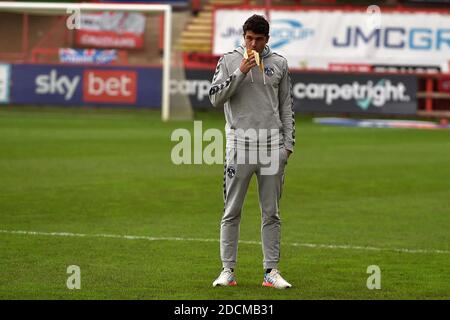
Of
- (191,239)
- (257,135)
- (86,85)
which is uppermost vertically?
(86,85)

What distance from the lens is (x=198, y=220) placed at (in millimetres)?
13828

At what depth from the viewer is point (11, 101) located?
34.2 meters

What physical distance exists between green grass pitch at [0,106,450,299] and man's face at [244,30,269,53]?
1.93 meters

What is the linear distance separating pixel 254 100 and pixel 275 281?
4.78ft

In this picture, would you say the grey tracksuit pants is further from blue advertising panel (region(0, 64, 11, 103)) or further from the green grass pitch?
blue advertising panel (region(0, 64, 11, 103))

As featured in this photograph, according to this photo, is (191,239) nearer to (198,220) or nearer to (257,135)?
(198,220)

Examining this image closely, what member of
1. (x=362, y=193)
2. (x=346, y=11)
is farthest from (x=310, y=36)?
(x=362, y=193)

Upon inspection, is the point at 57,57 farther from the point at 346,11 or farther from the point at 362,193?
the point at 362,193

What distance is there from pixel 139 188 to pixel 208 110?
17944 mm

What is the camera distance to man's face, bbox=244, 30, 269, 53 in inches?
357
